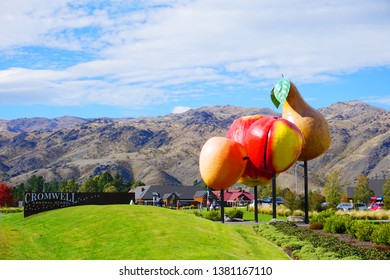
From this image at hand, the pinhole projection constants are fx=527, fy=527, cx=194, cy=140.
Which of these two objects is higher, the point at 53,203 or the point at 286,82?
the point at 286,82

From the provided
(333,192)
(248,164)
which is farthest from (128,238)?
(333,192)

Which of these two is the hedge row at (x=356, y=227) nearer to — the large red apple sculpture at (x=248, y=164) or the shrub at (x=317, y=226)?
the shrub at (x=317, y=226)

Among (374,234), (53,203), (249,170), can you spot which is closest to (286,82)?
(249,170)

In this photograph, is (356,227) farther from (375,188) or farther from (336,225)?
(375,188)

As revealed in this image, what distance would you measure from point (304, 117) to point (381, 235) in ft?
33.0

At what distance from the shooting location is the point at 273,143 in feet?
103

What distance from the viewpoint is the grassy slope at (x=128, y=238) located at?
2219 cm

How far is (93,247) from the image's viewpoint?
23.3 meters

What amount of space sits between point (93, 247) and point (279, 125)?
44.8ft

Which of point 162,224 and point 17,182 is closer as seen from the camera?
point 162,224

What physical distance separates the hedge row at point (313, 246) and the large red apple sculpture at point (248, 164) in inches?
170

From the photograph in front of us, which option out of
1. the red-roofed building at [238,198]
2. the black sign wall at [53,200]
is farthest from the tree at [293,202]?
the red-roofed building at [238,198]
